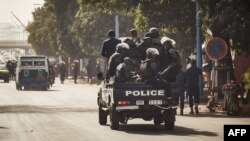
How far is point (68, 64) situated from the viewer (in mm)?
97125

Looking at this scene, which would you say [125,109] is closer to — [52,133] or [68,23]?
[52,133]

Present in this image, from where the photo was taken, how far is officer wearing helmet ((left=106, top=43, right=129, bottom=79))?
60.2 ft

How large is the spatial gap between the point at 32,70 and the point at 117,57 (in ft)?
93.8

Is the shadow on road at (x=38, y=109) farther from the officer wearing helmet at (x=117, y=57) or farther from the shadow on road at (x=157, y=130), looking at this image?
the officer wearing helmet at (x=117, y=57)

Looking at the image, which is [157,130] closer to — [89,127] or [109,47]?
[89,127]

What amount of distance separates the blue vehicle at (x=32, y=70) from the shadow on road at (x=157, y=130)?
27505mm

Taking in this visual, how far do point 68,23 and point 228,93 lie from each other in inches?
2147

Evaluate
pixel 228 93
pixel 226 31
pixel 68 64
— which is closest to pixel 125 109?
pixel 228 93

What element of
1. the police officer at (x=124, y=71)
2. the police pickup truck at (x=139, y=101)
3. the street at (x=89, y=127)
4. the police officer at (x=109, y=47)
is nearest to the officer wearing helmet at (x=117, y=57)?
the police officer at (x=124, y=71)

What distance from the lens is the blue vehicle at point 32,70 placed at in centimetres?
4634

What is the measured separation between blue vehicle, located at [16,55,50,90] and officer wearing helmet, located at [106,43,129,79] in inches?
1112

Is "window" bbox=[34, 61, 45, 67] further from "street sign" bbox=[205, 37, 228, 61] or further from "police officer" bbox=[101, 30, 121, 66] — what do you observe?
"police officer" bbox=[101, 30, 121, 66]

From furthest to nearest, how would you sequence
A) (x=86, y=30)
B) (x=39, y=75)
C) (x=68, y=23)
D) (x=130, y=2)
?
(x=68, y=23) < (x=86, y=30) < (x=39, y=75) < (x=130, y=2)

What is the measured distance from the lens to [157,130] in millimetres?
17734
